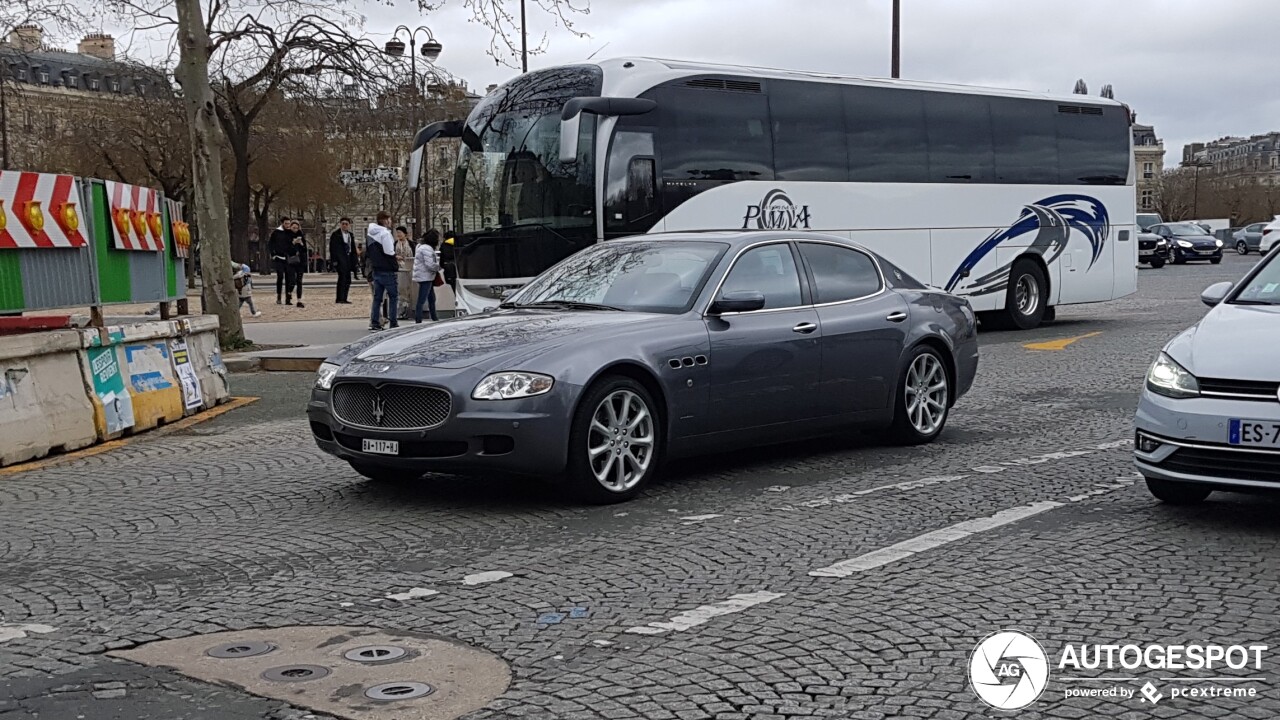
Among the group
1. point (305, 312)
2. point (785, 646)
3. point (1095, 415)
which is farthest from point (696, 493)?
point (305, 312)

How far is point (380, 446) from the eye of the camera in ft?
25.0

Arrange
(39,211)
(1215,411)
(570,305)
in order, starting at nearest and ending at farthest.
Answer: (1215,411), (570,305), (39,211)

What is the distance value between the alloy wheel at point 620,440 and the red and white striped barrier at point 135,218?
5.91m

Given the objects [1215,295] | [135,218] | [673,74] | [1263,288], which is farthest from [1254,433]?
[673,74]

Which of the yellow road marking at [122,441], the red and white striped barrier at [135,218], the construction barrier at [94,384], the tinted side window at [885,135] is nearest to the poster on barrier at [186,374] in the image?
the construction barrier at [94,384]

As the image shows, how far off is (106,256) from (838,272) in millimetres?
6080

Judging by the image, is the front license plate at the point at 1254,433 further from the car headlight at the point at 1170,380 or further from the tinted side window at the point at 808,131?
the tinted side window at the point at 808,131

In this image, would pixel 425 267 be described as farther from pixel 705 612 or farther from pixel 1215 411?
pixel 705 612

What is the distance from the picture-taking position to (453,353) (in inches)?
302

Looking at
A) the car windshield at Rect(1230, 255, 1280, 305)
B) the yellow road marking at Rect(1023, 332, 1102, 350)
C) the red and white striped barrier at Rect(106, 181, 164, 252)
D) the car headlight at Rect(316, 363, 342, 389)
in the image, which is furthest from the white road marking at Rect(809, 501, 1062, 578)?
the yellow road marking at Rect(1023, 332, 1102, 350)

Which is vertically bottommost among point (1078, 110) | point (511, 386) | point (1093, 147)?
point (511, 386)

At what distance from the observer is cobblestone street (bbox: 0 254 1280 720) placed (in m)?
4.46

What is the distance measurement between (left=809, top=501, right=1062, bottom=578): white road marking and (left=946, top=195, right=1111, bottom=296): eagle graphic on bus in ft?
48.2

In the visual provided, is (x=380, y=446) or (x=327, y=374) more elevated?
(x=327, y=374)
